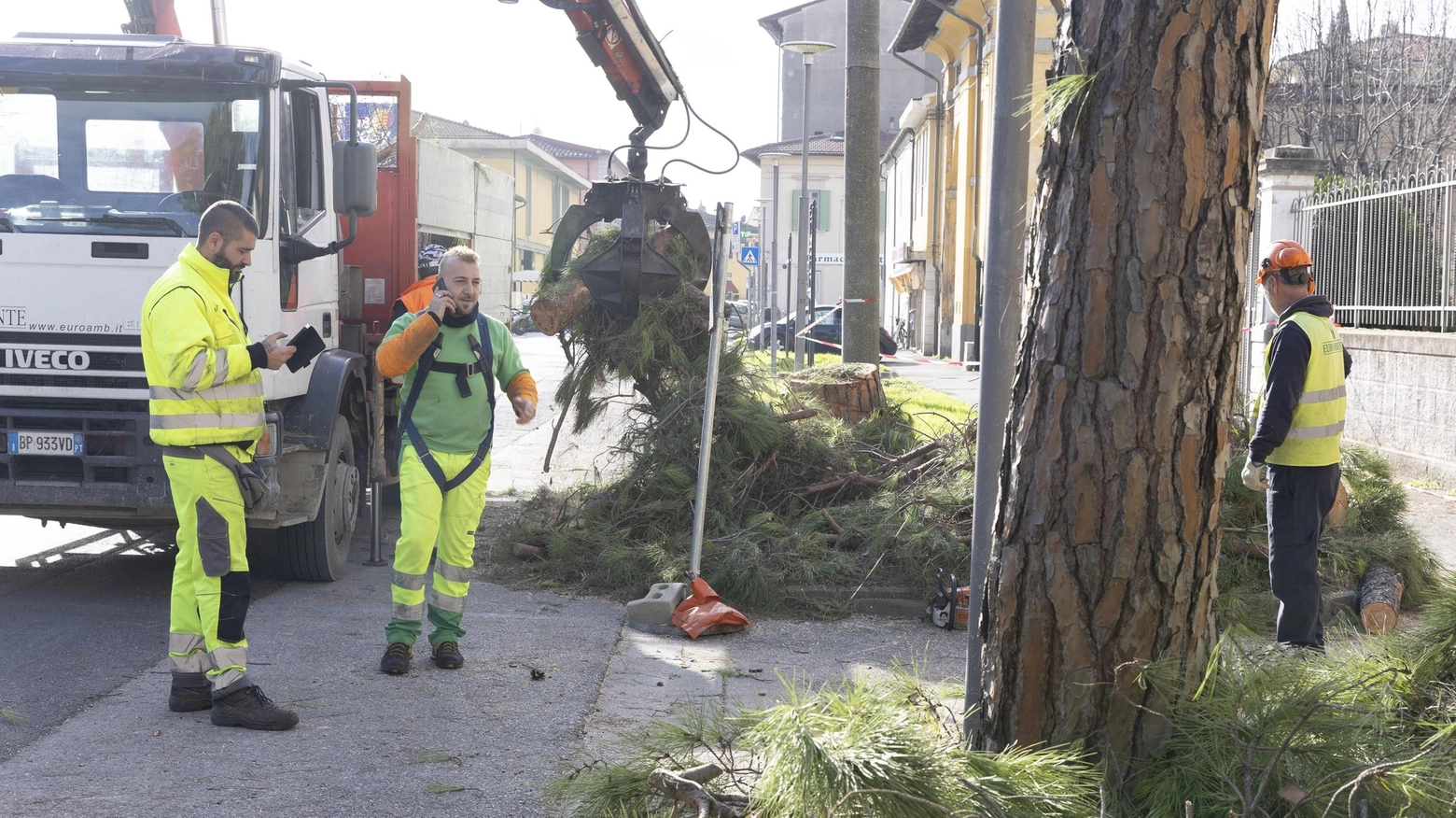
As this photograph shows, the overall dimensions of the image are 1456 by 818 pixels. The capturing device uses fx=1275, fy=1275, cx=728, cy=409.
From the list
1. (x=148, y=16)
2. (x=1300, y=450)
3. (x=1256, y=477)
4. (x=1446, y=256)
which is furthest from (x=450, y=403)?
(x=1446, y=256)

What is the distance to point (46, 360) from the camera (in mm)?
6090

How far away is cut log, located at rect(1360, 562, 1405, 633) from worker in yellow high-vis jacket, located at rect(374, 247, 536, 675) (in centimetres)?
401

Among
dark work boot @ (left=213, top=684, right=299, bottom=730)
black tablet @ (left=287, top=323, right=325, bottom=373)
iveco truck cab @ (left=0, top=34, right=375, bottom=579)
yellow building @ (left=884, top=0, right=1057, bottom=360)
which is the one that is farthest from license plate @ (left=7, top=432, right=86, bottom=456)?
yellow building @ (left=884, top=0, right=1057, bottom=360)

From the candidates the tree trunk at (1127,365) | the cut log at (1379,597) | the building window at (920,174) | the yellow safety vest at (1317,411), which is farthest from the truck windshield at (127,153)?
the building window at (920,174)

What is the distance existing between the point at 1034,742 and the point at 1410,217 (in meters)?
9.69

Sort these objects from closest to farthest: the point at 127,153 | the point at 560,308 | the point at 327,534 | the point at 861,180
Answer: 1. the point at 127,153
2. the point at 327,534
3. the point at 560,308
4. the point at 861,180

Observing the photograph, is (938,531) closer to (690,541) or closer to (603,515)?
(690,541)

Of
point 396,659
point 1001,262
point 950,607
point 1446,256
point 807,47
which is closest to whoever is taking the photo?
point 1001,262

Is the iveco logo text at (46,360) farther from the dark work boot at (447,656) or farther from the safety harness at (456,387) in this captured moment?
the dark work boot at (447,656)

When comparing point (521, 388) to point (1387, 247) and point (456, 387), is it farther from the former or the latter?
point (1387, 247)

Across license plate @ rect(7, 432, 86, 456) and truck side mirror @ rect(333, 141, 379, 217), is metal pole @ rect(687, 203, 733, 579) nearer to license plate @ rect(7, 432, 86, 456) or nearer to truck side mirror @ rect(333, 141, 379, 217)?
truck side mirror @ rect(333, 141, 379, 217)

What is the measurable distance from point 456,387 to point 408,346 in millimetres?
266

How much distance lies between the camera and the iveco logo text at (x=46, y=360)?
6.09 metres

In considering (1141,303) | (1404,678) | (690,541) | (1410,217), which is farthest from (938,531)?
(1410,217)
